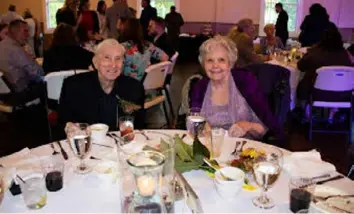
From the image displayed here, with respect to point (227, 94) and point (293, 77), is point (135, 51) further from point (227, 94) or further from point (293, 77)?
point (227, 94)

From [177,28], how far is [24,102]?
19.9 feet

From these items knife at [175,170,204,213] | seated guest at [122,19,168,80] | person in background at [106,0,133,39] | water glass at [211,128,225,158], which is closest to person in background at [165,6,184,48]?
person in background at [106,0,133,39]

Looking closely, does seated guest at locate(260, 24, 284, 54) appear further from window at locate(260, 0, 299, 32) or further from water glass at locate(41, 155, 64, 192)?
window at locate(260, 0, 299, 32)

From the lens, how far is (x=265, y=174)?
1.43m

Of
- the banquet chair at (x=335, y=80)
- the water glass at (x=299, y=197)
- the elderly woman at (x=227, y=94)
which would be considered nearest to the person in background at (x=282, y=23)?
the banquet chair at (x=335, y=80)

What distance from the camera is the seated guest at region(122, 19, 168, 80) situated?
4605 millimetres

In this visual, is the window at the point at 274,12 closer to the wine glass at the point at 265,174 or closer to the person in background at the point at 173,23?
the person in background at the point at 173,23

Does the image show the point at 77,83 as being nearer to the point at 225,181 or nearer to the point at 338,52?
the point at 225,181

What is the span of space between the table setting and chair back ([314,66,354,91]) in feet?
8.50

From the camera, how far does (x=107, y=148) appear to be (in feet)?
6.45

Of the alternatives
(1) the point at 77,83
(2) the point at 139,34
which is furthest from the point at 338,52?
(1) the point at 77,83

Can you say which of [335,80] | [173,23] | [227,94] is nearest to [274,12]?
[173,23]

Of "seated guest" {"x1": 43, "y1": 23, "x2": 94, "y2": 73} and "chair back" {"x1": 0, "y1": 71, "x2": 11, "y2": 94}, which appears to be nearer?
"chair back" {"x1": 0, "y1": 71, "x2": 11, "y2": 94}

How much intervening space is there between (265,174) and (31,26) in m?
8.97
